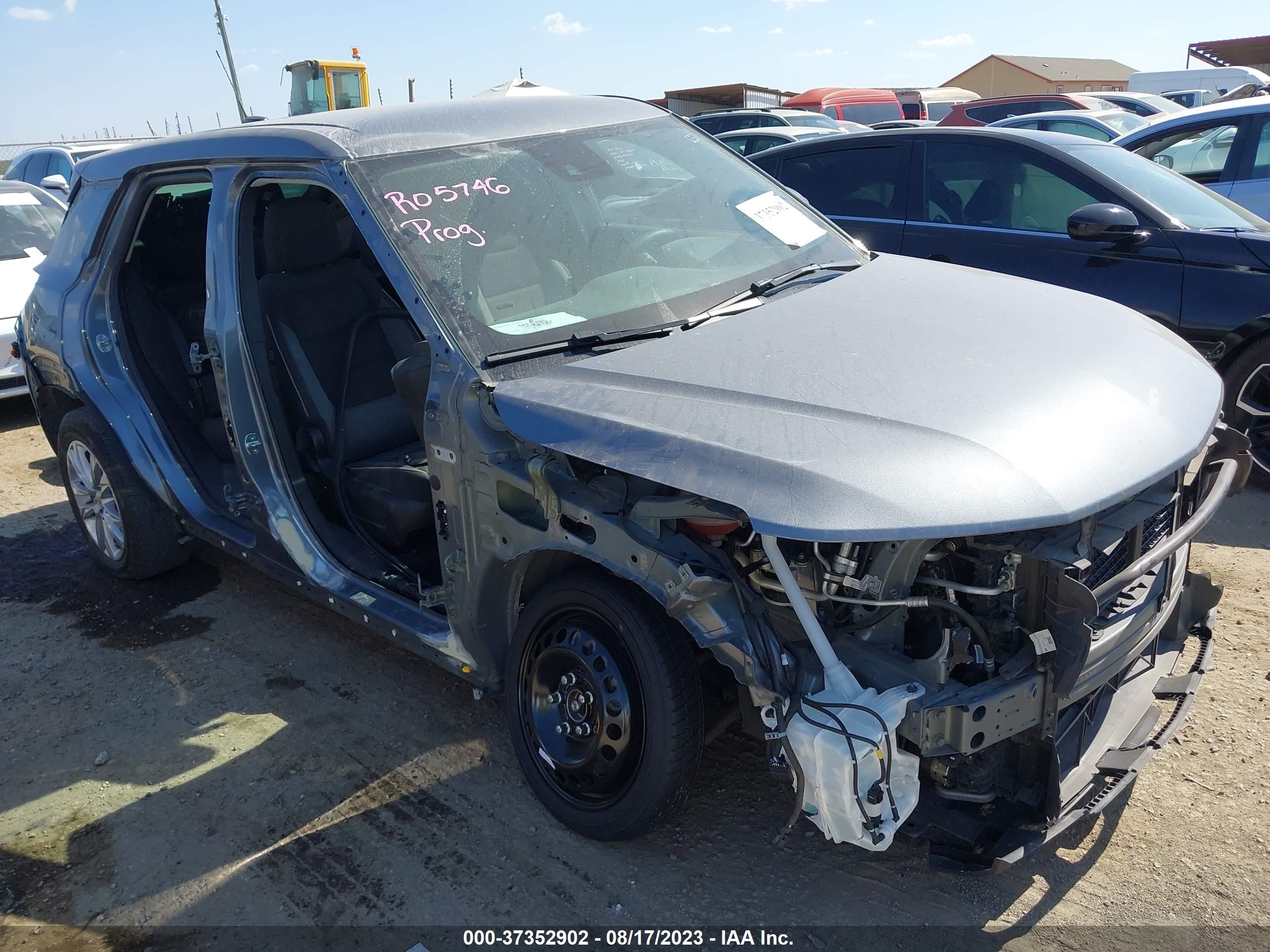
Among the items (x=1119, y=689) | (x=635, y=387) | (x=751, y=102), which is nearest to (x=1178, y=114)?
(x=1119, y=689)

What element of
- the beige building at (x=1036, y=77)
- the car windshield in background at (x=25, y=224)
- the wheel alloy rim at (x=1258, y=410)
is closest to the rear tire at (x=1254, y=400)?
the wheel alloy rim at (x=1258, y=410)

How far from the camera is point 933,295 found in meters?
3.14

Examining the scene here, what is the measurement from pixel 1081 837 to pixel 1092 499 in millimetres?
1217

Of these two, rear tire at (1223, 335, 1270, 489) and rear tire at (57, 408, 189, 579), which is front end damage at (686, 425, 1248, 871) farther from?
rear tire at (57, 408, 189, 579)

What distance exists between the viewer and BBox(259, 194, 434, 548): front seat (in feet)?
12.6

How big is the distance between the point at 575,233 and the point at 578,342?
539 mm

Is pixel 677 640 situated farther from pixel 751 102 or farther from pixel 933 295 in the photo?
pixel 751 102

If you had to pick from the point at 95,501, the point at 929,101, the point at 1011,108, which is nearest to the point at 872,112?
the point at 929,101

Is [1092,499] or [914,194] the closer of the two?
[1092,499]

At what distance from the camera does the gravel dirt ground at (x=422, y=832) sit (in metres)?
2.61

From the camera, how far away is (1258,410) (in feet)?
16.1

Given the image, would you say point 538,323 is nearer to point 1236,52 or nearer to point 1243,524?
point 1243,524

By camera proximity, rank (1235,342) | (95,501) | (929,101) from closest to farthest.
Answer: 1. (95,501)
2. (1235,342)
3. (929,101)

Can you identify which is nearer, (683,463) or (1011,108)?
(683,463)
